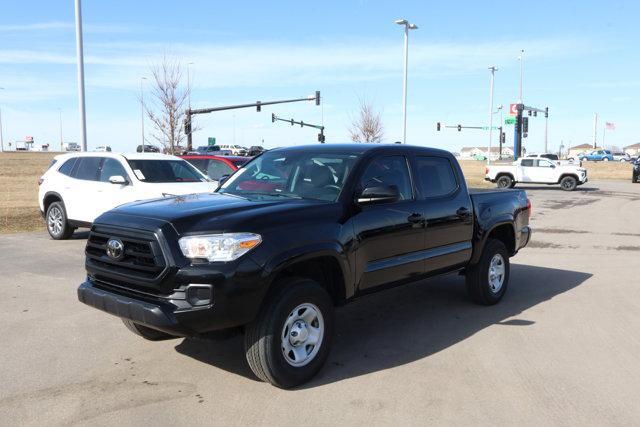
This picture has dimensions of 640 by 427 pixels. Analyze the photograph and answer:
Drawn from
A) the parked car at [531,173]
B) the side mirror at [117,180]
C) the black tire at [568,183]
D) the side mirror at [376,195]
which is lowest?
the black tire at [568,183]

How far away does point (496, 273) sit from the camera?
6.85 meters

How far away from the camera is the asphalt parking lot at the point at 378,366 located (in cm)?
388

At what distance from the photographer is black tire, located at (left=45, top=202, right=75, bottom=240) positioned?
1130 cm

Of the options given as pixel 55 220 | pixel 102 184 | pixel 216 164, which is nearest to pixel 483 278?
pixel 102 184

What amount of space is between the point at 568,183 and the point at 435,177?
1116 inches

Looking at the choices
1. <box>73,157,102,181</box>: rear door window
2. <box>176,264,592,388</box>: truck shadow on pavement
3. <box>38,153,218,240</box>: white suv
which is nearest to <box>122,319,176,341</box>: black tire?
<box>176,264,592,388</box>: truck shadow on pavement

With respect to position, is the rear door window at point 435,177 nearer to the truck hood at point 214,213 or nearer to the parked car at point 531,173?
the truck hood at point 214,213

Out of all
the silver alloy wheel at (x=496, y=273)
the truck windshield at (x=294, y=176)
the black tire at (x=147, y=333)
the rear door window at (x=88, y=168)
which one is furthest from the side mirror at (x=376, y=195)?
the rear door window at (x=88, y=168)

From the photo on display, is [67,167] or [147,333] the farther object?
[67,167]

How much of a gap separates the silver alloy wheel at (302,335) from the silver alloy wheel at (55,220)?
863 centimetres

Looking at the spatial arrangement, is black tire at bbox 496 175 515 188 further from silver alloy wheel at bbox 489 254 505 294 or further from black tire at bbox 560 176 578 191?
silver alloy wheel at bbox 489 254 505 294

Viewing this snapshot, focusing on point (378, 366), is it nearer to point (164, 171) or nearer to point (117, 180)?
point (117, 180)

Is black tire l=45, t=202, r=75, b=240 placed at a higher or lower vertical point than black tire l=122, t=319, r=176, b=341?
higher

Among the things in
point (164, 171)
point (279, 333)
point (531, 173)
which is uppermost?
point (164, 171)
